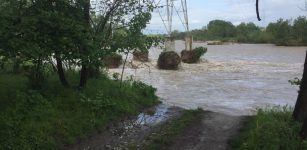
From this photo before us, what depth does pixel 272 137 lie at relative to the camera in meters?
7.29

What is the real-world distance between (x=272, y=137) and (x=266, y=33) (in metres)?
66.3

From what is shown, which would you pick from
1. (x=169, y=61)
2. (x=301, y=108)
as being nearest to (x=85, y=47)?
(x=301, y=108)

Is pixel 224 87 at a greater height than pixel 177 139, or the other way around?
pixel 177 139

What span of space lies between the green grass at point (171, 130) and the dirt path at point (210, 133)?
0.38 ft

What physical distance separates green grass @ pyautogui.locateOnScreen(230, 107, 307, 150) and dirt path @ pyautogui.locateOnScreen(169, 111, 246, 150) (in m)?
0.26

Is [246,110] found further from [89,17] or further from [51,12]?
[51,12]

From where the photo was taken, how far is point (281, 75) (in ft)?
78.4

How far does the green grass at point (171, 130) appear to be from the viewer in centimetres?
794

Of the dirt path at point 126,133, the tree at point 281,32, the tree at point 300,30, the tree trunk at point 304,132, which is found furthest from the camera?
the tree at point 281,32

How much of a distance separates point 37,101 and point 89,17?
2.39 meters

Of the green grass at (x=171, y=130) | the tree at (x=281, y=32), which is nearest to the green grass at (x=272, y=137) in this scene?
the green grass at (x=171, y=130)

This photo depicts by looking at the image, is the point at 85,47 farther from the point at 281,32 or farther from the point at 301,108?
the point at 281,32

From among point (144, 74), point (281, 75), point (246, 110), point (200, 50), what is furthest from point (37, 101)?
point (200, 50)

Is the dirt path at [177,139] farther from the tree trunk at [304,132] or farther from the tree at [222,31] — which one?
Result: the tree at [222,31]
